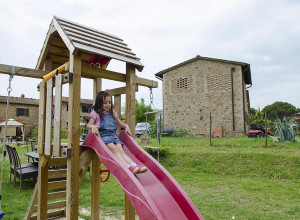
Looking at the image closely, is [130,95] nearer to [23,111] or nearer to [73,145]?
[73,145]

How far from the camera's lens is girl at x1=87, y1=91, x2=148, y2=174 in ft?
9.89

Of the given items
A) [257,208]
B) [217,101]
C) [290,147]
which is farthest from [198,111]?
[257,208]

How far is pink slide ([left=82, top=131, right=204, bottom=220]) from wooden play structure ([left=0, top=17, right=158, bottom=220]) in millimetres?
335

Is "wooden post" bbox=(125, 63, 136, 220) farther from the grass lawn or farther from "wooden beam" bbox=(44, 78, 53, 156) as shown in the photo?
the grass lawn

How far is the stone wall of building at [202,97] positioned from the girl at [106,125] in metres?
14.4

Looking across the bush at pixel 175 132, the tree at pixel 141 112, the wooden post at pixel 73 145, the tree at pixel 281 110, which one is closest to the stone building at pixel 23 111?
the tree at pixel 141 112

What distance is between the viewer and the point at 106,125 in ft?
10.7

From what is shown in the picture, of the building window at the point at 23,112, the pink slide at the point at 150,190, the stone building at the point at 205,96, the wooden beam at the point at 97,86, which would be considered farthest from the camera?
the building window at the point at 23,112

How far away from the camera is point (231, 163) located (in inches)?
303

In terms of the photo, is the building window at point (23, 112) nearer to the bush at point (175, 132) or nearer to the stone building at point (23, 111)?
the stone building at point (23, 111)

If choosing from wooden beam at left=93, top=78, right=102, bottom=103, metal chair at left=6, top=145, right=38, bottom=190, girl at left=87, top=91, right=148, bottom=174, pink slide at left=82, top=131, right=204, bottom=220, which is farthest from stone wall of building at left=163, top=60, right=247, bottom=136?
pink slide at left=82, top=131, right=204, bottom=220

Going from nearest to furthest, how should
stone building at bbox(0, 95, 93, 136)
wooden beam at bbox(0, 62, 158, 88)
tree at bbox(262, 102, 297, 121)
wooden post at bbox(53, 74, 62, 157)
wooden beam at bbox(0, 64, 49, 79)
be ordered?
1. wooden post at bbox(53, 74, 62, 157)
2. wooden beam at bbox(0, 64, 49, 79)
3. wooden beam at bbox(0, 62, 158, 88)
4. stone building at bbox(0, 95, 93, 136)
5. tree at bbox(262, 102, 297, 121)

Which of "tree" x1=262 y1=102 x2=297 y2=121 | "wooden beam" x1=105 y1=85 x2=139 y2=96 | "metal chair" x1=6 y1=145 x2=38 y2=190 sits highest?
"tree" x1=262 y1=102 x2=297 y2=121

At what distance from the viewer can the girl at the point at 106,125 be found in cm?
302
